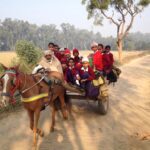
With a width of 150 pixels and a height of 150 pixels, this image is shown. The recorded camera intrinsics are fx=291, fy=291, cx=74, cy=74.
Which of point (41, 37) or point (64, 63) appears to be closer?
point (64, 63)

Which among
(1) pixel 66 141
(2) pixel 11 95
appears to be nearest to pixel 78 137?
(1) pixel 66 141

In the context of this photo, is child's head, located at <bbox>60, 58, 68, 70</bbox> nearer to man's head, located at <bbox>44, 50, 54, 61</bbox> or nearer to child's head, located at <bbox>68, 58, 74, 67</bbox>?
child's head, located at <bbox>68, 58, 74, 67</bbox>

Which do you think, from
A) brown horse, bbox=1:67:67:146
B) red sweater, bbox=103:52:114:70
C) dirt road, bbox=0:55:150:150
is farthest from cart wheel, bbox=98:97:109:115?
brown horse, bbox=1:67:67:146

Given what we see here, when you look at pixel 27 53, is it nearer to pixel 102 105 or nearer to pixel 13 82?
pixel 102 105

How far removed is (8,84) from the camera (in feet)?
18.0

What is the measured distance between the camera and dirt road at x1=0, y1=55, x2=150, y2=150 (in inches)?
261

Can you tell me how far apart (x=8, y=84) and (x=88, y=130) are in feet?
9.88

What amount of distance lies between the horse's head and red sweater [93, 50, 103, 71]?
372cm

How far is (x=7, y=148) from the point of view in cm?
652

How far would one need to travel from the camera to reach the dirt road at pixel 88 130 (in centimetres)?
663

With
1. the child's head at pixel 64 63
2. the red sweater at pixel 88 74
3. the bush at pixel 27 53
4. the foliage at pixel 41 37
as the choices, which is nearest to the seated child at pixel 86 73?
the red sweater at pixel 88 74

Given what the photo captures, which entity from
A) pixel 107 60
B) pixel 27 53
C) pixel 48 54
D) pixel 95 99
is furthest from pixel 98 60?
pixel 27 53

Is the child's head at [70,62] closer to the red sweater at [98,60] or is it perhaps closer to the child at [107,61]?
the red sweater at [98,60]

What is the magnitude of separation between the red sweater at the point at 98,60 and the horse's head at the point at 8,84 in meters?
3.72
